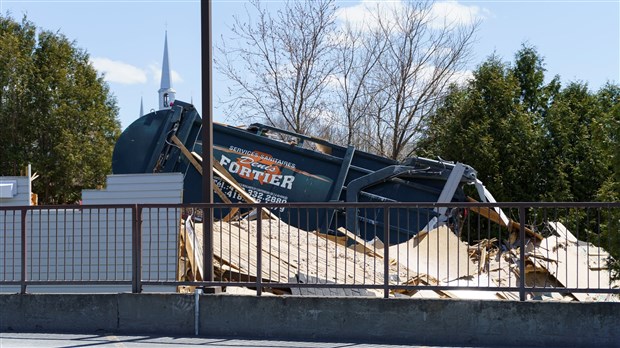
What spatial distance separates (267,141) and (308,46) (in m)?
11.8

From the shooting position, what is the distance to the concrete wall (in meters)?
8.77

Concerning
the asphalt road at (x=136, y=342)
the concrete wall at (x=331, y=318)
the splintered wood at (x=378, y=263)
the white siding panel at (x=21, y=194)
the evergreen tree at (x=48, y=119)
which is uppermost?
the evergreen tree at (x=48, y=119)

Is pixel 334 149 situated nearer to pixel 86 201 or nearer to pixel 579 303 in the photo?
pixel 86 201

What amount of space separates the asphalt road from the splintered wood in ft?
3.12

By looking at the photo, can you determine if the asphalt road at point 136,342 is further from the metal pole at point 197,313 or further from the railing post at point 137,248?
the railing post at point 137,248

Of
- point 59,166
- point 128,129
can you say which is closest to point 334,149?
point 128,129

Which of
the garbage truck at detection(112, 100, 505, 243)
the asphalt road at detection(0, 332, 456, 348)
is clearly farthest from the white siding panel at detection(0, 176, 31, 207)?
the asphalt road at detection(0, 332, 456, 348)

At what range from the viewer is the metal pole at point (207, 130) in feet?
32.1

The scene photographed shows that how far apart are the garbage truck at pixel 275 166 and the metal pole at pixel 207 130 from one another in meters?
5.56

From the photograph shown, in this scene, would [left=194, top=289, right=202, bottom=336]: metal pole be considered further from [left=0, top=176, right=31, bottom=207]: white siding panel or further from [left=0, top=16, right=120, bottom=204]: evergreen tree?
[left=0, top=16, right=120, bottom=204]: evergreen tree

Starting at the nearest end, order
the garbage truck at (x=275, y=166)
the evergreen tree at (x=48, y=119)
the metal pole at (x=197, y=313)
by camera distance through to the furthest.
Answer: the metal pole at (x=197, y=313) → the garbage truck at (x=275, y=166) → the evergreen tree at (x=48, y=119)

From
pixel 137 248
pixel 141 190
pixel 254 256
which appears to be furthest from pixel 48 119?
pixel 137 248

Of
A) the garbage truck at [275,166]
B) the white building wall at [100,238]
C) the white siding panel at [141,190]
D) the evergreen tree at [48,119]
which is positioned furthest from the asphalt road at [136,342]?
the evergreen tree at [48,119]

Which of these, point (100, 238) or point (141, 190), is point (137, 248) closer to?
point (100, 238)
